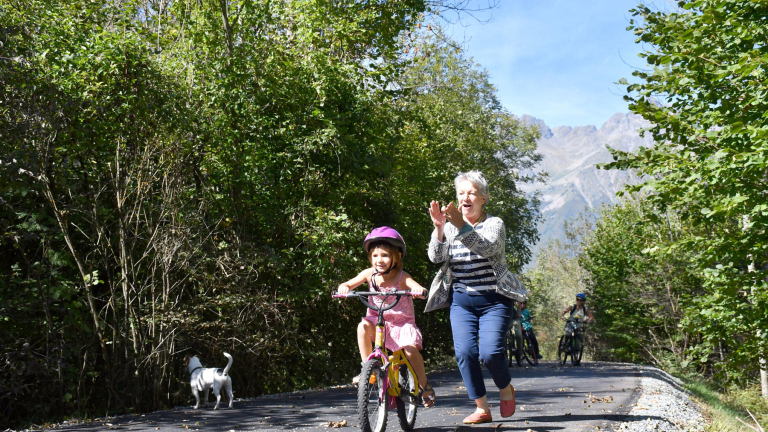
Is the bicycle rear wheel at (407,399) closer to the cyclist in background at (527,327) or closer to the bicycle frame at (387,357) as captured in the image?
the bicycle frame at (387,357)

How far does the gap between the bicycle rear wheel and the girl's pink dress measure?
23 centimetres

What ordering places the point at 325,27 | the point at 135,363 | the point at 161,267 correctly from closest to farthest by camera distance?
the point at 135,363 < the point at 161,267 < the point at 325,27

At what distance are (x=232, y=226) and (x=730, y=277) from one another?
358 inches

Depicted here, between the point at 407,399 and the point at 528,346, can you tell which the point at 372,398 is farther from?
the point at 528,346

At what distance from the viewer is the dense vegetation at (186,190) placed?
28.8 ft

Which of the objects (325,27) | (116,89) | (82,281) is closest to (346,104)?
(325,27)

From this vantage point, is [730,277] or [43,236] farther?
[730,277]

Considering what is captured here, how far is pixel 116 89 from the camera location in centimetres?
959

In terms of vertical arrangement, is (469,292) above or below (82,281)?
below

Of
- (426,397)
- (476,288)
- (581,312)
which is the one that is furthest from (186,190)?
(581,312)

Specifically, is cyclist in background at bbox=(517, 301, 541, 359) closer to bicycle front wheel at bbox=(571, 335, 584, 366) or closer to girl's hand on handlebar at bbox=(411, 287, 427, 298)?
bicycle front wheel at bbox=(571, 335, 584, 366)

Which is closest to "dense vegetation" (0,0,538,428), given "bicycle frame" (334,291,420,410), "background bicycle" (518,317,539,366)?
"background bicycle" (518,317,539,366)

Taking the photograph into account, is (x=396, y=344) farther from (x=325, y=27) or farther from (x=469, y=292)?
(x=325, y=27)

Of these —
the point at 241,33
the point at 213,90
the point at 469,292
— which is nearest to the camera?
the point at 469,292
